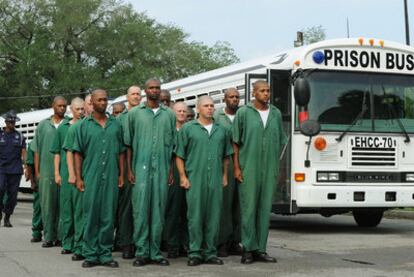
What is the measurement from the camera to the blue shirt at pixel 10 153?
14242 millimetres

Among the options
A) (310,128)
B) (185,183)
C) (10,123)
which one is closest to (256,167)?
(185,183)

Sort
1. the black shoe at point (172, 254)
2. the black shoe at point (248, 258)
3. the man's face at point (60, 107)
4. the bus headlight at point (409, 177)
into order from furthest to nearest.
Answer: the bus headlight at point (409, 177) → the man's face at point (60, 107) → the black shoe at point (172, 254) → the black shoe at point (248, 258)

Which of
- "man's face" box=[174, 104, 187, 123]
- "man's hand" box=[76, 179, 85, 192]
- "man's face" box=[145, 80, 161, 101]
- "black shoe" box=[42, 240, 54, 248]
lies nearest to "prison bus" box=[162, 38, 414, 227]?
"man's face" box=[174, 104, 187, 123]

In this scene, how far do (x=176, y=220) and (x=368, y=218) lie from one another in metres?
5.77

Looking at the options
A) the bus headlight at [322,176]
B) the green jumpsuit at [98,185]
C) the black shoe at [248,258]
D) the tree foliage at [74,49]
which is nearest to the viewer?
the green jumpsuit at [98,185]

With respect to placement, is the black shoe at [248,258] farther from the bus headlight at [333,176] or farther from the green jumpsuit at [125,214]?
the bus headlight at [333,176]

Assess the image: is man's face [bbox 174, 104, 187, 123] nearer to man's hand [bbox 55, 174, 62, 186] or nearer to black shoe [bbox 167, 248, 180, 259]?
black shoe [bbox 167, 248, 180, 259]

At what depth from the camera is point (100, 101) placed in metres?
8.72

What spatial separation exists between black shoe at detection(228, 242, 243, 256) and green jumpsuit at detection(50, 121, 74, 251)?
1951 mm

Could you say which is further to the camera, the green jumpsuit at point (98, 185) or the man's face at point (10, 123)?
the man's face at point (10, 123)

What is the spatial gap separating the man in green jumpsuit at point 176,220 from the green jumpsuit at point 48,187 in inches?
78.0

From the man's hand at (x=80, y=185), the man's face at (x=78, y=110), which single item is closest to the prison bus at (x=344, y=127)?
the man's face at (x=78, y=110)

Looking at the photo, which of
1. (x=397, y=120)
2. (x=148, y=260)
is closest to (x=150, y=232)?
(x=148, y=260)

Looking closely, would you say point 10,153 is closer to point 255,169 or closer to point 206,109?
point 206,109
